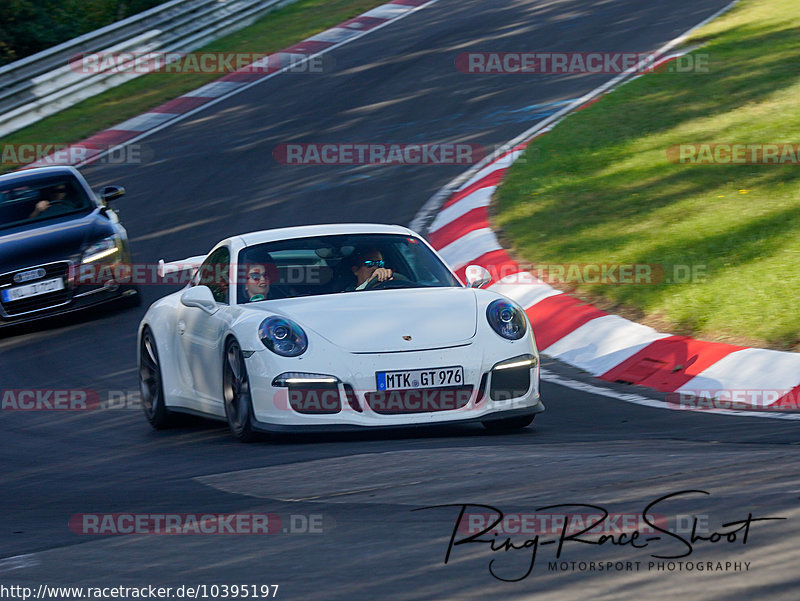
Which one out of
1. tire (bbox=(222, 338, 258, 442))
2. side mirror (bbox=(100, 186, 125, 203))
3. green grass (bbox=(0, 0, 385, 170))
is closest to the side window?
tire (bbox=(222, 338, 258, 442))

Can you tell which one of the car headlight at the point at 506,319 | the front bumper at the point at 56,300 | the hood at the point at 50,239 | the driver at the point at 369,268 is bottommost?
the front bumper at the point at 56,300

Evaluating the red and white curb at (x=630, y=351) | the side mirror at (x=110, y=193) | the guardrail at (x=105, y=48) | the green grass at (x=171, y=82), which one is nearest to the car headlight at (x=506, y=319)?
the red and white curb at (x=630, y=351)

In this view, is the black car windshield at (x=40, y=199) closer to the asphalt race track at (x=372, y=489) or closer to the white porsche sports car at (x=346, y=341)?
the asphalt race track at (x=372, y=489)

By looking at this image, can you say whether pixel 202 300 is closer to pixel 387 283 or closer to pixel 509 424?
pixel 387 283

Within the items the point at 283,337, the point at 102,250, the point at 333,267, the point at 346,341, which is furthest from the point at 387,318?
the point at 102,250

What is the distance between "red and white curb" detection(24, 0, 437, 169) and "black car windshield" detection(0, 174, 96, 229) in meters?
5.63

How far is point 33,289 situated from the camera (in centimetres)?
1145

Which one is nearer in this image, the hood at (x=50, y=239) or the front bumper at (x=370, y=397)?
the front bumper at (x=370, y=397)

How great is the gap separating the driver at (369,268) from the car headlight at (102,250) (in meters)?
4.68

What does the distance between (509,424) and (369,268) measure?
1307 millimetres

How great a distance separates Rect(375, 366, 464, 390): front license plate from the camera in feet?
21.9

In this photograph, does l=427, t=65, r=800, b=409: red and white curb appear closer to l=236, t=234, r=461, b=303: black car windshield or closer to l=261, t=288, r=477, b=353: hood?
l=236, t=234, r=461, b=303: black car windshield

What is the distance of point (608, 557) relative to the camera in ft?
13.7

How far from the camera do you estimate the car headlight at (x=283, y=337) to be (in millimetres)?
6793
